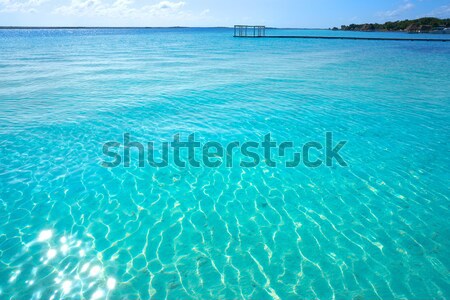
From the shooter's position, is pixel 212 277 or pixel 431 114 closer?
pixel 212 277

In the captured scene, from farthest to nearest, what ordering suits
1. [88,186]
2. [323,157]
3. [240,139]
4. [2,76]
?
[2,76] → [240,139] → [323,157] → [88,186]

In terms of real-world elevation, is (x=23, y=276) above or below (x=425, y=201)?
below

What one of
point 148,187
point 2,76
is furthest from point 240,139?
point 2,76

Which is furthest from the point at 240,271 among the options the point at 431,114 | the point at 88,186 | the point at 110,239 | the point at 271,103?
the point at 431,114

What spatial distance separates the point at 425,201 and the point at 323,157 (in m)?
3.34

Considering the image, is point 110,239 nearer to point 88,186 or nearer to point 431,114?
point 88,186

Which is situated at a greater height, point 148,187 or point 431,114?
point 431,114

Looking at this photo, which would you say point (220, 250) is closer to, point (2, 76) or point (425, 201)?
point (425, 201)

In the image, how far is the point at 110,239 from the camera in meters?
5.94

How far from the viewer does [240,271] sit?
207 inches

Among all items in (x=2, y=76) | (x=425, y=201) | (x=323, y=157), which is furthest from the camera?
(x=2, y=76)

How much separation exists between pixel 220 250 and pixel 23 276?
3850 millimetres

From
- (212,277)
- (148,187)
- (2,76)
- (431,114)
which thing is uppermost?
(2,76)

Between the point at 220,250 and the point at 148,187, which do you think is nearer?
the point at 220,250
